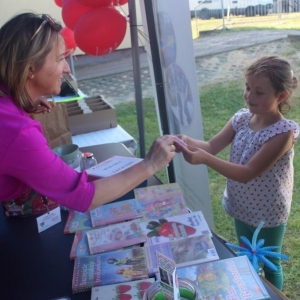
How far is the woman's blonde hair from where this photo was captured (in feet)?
3.49

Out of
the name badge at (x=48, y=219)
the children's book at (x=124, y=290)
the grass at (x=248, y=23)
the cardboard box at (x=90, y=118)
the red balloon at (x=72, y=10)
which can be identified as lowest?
the grass at (x=248, y=23)

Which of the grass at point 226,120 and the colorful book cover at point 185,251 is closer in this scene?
the colorful book cover at point 185,251

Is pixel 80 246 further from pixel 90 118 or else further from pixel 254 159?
pixel 90 118

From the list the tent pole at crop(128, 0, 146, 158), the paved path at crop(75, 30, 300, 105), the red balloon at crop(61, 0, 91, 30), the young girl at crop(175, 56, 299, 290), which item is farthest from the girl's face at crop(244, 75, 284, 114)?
the paved path at crop(75, 30, 300, 105)

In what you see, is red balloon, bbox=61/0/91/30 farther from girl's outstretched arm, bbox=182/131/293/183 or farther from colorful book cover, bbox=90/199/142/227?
colorful book cover, bbox=90/199/142/227

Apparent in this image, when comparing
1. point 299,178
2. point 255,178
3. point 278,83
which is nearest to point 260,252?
point 255,178

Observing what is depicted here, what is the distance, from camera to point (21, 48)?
106cm

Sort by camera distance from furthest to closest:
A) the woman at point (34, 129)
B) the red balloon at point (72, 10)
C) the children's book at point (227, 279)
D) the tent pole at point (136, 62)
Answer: the red balloon at point (72, 10) → the tent pole at point (136, 62) → the woman at point (34, 129) → the children's book at point (227, 279)

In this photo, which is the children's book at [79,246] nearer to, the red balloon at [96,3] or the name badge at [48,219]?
the name badge at [48,219]

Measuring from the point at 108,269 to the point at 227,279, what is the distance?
304 mm

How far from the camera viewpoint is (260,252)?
1.26 m

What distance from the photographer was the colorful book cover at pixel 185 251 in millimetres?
1014

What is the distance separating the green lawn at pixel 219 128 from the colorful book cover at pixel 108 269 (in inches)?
39.9

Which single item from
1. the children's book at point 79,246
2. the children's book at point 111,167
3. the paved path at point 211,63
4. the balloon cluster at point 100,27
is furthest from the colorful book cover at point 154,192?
the paved path at point 211,63
